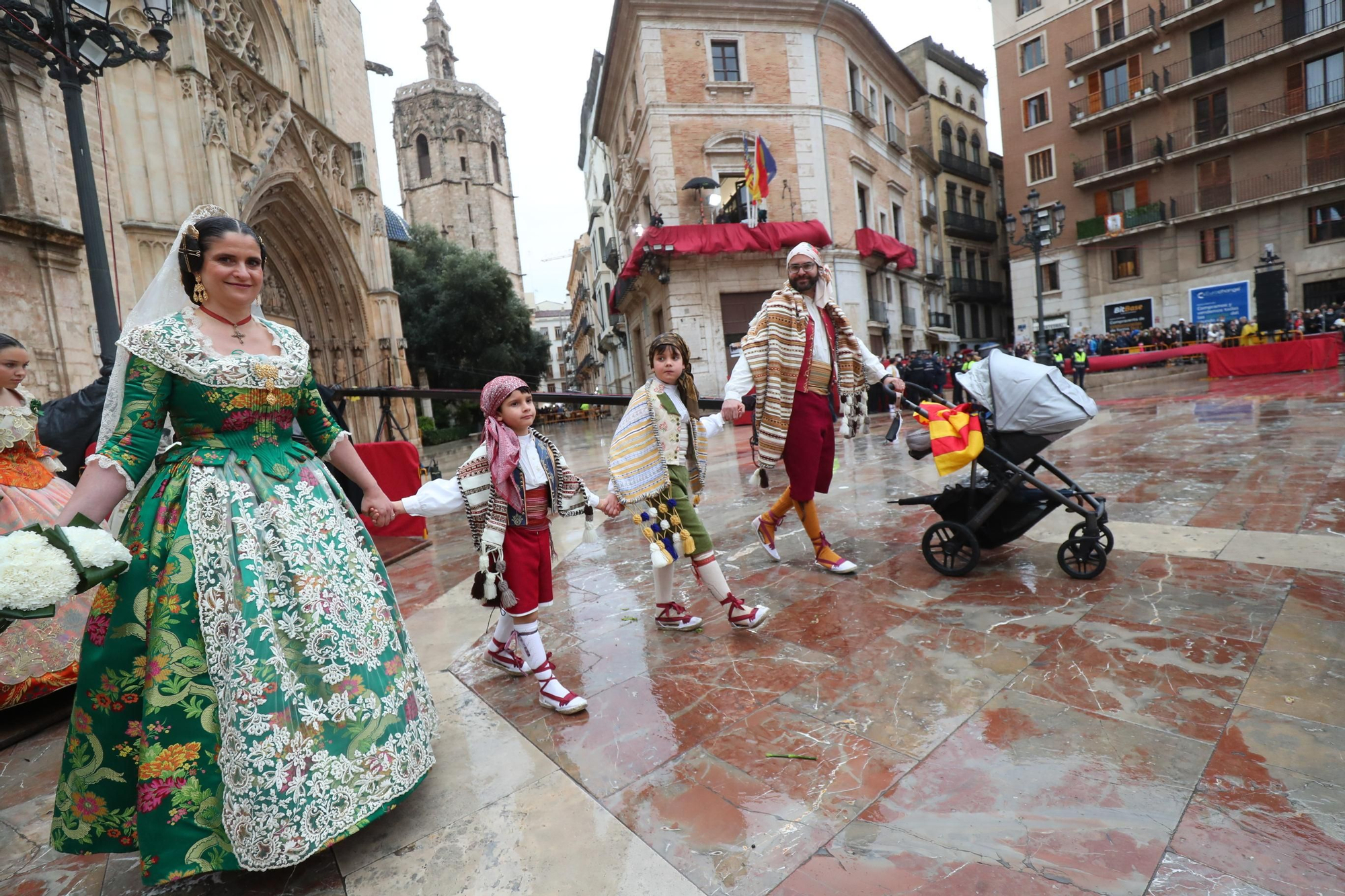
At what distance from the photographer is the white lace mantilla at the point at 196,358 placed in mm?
1962

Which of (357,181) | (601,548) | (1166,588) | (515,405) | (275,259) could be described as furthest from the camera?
(357,181)

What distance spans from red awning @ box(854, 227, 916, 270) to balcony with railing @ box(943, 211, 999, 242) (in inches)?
424

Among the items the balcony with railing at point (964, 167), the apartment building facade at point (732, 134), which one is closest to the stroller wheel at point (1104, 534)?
the apartment building facade at point (732, 134)

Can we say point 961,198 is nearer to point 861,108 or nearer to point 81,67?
point 861,108

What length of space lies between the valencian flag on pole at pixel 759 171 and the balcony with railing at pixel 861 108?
4994 millimetres

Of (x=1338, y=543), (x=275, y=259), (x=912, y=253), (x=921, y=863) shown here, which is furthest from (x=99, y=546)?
(x=912, y=253)

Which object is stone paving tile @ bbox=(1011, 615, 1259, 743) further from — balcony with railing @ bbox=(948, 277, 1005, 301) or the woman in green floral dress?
balcony with railing @ bbox=(948, 277, 1005, 301)

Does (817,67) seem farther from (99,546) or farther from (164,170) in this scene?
(99,546)

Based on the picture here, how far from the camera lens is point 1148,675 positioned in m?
2.51

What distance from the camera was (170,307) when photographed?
2.15 meters

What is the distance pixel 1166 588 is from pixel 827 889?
108 inches

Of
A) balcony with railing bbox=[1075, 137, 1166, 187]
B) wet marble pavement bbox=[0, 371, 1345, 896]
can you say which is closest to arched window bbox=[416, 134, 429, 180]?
balcony with railing bbox=[1075, 137, 1166, 187]

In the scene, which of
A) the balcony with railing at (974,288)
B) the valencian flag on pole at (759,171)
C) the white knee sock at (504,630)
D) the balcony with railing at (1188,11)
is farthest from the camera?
the balcony with railing at (974,288)

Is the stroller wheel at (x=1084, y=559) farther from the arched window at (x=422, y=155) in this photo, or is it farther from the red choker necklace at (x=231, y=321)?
the arched window at (x=422, y=155)
